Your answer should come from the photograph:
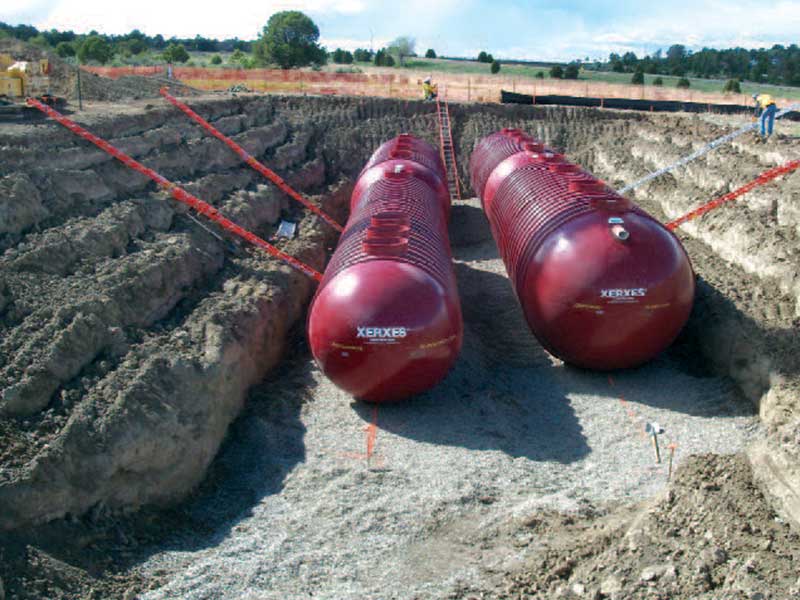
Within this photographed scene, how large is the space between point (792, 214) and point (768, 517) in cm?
904

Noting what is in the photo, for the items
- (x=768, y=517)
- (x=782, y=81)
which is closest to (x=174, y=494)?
(x=768, y=517)

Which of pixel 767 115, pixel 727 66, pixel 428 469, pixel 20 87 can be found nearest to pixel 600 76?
pixel 727 66

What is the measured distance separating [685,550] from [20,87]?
1900 cm

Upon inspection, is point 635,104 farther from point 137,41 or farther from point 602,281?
point 137,41

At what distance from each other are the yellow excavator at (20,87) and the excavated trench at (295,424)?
1892mm

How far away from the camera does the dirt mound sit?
701cm

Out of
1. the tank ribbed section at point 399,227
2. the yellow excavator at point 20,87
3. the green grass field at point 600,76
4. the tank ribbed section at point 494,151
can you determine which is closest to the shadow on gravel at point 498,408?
the tank ribbed section at point 399,227

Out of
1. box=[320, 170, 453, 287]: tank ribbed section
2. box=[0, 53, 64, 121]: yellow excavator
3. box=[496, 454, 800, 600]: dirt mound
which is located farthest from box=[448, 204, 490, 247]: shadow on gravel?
box=[496, 454, 800, 600]: dirt mound

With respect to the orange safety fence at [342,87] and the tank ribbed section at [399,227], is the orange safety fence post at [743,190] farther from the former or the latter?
the orange safety fence at [342,87]

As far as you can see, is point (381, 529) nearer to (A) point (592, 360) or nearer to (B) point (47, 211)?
(A) point (592, 360)

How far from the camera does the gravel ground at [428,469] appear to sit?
883cm

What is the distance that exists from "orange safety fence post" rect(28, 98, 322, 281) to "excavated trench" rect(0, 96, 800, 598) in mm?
290

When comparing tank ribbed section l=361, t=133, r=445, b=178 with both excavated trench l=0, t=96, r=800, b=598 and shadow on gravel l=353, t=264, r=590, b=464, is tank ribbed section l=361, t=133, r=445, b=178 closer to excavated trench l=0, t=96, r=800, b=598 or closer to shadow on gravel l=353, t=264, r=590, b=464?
excavated trench l=0, t=96, r=800, b=598

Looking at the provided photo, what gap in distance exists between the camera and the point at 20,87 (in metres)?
19.9
